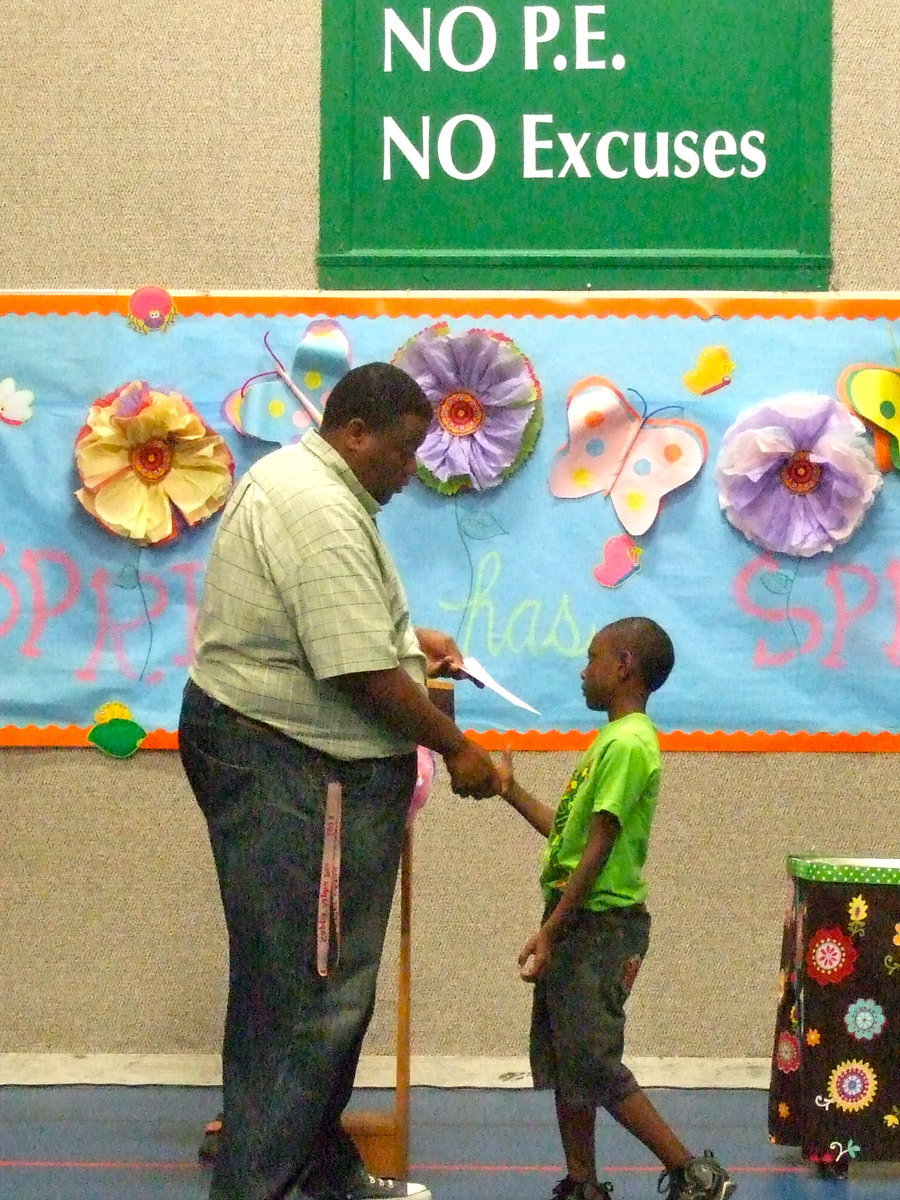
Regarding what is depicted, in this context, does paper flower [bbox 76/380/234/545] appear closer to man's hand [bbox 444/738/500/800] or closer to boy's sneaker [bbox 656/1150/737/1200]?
man's hand [bbox 444/738/500/800]

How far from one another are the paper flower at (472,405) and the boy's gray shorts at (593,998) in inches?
48.8

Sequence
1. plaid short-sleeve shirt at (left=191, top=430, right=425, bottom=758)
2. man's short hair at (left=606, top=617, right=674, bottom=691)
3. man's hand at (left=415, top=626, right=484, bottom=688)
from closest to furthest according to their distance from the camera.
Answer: plaid short-sleeve shirt at (left=191, top=430, right=425, bottom=758), man's short hair at (left=606, top=617, right=674, bottom=691), man's hand at (left=415, top=626, right=484, bottom=688)

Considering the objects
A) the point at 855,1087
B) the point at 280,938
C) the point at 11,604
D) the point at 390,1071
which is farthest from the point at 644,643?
the point at 11,604

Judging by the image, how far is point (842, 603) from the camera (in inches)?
137

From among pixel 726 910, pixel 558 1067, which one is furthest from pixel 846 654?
pixel 558 1067

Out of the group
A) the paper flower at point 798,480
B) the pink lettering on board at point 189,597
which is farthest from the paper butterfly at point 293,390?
the paper flower at point 798,480

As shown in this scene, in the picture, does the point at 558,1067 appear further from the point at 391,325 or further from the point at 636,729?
the point at 391,325

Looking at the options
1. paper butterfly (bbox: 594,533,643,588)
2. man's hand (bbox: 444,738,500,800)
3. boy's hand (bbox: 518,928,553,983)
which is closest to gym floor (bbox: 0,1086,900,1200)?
boy's hand (bbox: 518,928,553,983)

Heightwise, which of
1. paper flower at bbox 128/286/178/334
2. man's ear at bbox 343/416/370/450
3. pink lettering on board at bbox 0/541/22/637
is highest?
paper flower at bbox 128/286/178/334

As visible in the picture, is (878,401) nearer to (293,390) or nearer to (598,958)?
(293,390)

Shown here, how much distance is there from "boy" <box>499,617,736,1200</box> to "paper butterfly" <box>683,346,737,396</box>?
1165 mm

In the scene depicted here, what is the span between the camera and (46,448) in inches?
139

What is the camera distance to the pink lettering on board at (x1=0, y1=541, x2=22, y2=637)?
352cm

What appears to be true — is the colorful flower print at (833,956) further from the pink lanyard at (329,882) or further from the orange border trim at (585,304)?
the orange border trim at (585,304)
